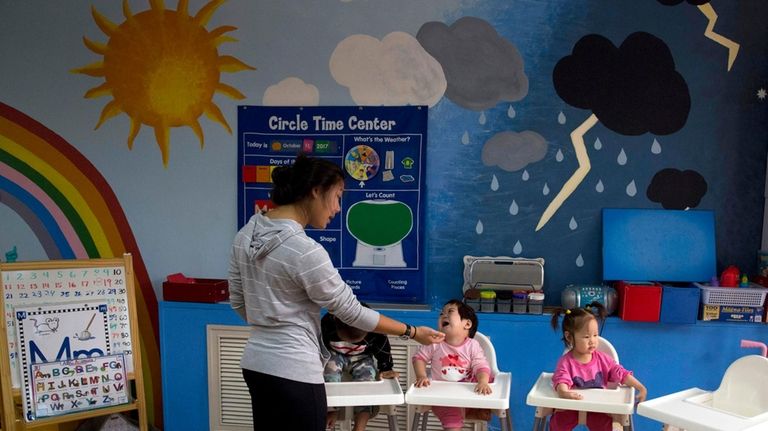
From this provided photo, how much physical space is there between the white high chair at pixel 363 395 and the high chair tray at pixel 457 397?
0.07 m

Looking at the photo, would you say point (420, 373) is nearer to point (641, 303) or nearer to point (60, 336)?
point (641, 303)

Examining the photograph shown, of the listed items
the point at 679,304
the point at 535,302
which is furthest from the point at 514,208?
the point at 679,304

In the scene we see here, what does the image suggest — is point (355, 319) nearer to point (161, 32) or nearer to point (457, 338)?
point (457, 338)

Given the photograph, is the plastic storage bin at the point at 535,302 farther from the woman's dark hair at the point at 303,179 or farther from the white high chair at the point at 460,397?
the woman's dark hair at the point at 303,179

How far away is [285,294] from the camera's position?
206 cm

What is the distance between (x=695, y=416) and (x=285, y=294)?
64.3 inches

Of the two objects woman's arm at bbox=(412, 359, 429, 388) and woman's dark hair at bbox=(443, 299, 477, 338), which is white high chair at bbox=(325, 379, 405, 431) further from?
woman's dark hair at bbox=(443, 299, 477, 338)

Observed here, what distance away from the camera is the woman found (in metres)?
2.02

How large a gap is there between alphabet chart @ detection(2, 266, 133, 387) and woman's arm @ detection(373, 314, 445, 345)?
191cm

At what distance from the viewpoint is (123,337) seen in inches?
139

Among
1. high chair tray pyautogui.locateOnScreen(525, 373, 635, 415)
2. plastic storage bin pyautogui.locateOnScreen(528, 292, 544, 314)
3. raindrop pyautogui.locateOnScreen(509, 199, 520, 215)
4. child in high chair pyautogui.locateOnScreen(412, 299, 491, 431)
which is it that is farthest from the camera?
raindrop pyautogui.locateOnScreen(509, 199, 520, 215)

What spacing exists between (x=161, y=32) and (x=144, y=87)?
0.34 meters

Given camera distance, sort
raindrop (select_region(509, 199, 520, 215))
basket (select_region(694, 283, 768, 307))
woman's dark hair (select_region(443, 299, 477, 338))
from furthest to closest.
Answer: raindrop (select_region(509, 199, 520, 215)) → basket (select_region(694, 283, 768, 307)) → woman's dark hair (select_region(443, 299, 477, 338))

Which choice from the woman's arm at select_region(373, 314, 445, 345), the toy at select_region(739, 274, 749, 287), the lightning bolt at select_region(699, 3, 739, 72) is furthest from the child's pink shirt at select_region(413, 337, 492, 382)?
the lightning bolt at select_region(699, 3, 739, 72)
